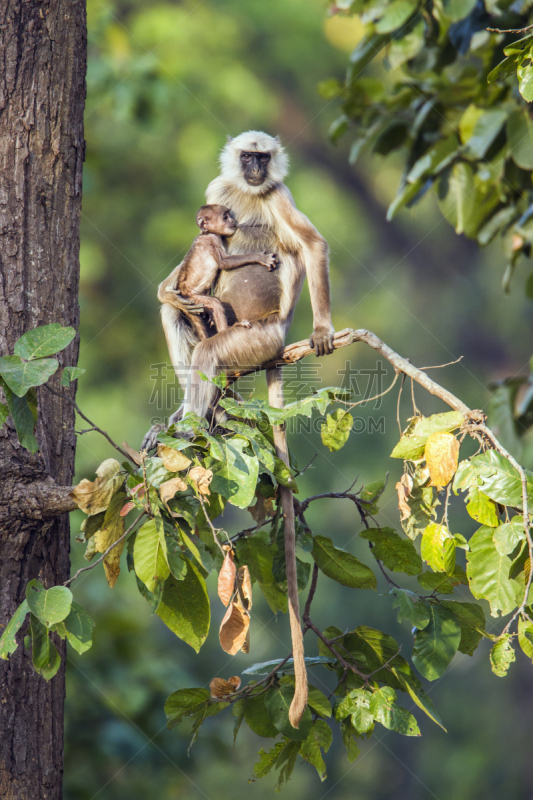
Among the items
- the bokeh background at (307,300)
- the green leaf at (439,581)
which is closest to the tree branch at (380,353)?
the green leaf at (439,581)

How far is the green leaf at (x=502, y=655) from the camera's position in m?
1.31

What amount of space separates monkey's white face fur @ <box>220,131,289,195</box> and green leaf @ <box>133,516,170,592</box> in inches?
63.9

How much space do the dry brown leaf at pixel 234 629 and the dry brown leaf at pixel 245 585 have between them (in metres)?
0.04

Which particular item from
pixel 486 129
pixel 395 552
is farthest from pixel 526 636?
pixel 486 129

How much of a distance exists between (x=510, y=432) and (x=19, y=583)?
5.86ft

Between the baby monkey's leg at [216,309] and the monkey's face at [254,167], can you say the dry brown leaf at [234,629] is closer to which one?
the baby monkey's leg at [216,309]

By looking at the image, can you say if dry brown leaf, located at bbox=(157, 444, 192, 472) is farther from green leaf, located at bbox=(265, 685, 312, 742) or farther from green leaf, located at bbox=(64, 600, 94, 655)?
green leaf, located at bbox=(265, 685, 312, 742)

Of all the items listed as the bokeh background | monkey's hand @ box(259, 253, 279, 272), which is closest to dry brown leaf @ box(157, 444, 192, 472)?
monkey's hand @ box(259, 253, 279, 272)

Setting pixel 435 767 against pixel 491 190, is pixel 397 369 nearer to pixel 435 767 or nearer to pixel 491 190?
pixel 491 190

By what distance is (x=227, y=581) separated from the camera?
138 cm

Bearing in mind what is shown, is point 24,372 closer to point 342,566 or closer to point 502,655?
point 342,566

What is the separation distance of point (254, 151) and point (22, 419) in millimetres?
1684

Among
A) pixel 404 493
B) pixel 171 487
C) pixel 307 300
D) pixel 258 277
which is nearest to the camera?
pixel 171 487

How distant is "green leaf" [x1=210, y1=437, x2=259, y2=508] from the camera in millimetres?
1415
